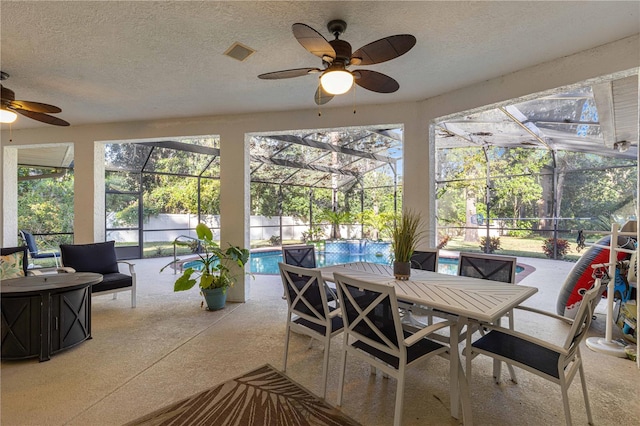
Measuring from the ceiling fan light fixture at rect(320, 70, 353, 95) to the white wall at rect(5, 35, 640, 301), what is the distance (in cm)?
190

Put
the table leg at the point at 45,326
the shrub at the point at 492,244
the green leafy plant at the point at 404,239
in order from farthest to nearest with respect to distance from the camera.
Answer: the shrub at the point at 492,244
the table leg at the point at 45,326
the green leafy plant at the point at 404,239

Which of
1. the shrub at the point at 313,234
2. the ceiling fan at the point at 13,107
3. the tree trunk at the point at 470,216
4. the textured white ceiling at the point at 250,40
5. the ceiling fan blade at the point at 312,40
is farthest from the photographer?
the shrub at the point at 313,234

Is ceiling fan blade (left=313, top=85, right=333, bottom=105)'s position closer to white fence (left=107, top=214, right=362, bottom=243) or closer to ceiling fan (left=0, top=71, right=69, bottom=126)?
ceiling fan (left=0, top=71, right=69, bottom=126)

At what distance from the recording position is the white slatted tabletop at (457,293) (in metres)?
1.68

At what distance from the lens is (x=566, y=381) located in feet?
5.16

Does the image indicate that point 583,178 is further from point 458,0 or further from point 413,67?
point 458,0

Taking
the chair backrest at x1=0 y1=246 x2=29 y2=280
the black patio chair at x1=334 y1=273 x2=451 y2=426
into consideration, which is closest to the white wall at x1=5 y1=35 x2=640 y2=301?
the chair backrest at x1=0 y1=246 x2=29 y2=280

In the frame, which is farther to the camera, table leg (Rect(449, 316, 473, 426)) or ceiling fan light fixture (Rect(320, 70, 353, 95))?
ceiling fan light fixture (Rect(320, 70, 353, 95))

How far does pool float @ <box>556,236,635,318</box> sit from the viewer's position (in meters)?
3.23

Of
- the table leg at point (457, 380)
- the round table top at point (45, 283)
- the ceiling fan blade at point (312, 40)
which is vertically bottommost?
the table leg at point (457, 380)

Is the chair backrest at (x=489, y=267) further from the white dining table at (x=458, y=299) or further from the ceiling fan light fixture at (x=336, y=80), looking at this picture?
the ceiling fan light fixture at (x=336, y=80)

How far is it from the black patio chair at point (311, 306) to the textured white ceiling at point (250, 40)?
187 centimetres

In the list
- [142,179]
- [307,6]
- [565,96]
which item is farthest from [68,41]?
[142,179]

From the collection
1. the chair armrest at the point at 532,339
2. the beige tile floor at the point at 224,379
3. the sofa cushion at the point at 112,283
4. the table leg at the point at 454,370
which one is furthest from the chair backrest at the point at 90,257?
the chair armrest at the point at 532,339
